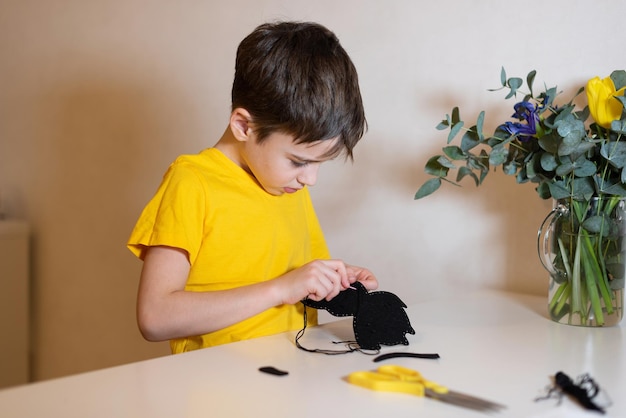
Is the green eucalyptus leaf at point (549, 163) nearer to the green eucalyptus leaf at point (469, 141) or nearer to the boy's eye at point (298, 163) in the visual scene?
the green eucalyptus leaf at point (469, 141)

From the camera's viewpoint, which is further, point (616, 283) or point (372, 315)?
point (616, 283)

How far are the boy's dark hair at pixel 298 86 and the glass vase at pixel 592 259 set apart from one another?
0.33 meters

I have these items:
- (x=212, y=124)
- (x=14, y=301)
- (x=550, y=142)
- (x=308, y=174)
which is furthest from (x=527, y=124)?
(x=14, y=301)

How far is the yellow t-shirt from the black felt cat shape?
0.14 metres

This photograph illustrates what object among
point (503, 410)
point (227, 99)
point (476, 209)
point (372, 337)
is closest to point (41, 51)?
point (227, 99)

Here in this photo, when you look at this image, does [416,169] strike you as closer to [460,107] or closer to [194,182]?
[460,107]

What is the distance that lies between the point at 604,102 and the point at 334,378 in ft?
1.86

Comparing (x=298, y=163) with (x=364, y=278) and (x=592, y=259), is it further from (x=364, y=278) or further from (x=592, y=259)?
(x=592, y=259)

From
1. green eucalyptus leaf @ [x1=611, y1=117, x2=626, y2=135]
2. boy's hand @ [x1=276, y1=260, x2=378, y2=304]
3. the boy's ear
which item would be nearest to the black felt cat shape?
boy's hand @ [x1=276, y1=260, x2=378, y2=304]

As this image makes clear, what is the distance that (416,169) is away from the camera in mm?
1418

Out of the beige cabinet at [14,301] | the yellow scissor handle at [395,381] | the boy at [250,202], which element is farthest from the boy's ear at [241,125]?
the beige cabinet at [14,301]

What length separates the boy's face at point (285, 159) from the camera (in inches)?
42.2

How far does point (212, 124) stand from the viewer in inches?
70.2

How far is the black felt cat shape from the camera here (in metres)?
0.95
